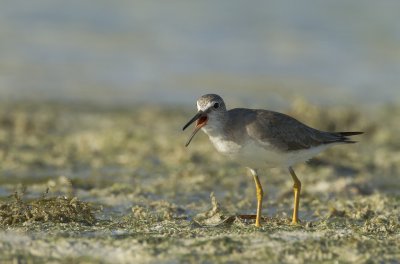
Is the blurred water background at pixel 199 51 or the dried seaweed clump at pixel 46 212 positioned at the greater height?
the blurred water background at pixel 199 51

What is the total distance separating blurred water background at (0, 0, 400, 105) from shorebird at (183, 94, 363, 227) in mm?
8921

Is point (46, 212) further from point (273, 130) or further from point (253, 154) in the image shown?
point (273, 130)

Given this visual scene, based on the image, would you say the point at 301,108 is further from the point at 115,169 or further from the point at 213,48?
the point at 213,48

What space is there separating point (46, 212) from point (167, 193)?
8.67 ft

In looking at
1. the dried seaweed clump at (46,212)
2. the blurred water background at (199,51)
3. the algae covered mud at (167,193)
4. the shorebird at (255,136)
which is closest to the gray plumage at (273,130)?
the shorebird at (255,136)

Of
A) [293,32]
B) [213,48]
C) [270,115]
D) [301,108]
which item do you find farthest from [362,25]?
[270,115]

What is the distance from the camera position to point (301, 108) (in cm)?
1263

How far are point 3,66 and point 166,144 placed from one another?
823 centimetres

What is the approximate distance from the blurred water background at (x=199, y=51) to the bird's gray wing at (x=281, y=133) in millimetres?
8723

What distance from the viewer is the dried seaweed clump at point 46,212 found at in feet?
21.7

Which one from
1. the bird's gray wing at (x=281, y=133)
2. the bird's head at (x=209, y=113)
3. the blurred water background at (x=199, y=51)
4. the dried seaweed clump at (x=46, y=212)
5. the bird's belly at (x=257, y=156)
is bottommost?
the dried seaweed clump at (x=46, y=212)

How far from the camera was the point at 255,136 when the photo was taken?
6902 mm

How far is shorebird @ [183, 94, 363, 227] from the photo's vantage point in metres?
6.87

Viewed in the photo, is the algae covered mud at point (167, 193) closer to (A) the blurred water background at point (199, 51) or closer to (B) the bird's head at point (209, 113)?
(B) the bird's head at point (209, 113)
